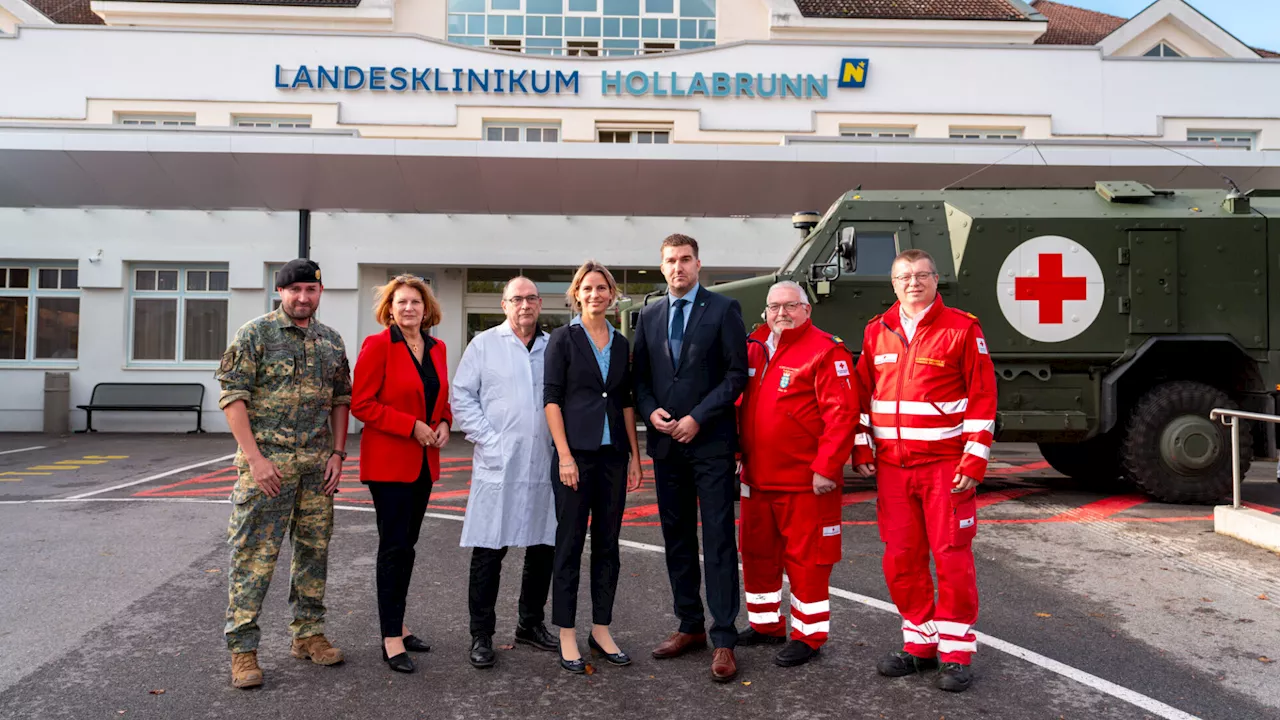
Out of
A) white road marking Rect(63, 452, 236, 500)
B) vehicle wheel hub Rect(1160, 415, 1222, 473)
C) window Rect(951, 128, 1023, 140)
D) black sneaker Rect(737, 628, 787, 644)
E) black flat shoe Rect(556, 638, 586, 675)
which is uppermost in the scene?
window Rect(951, 128, 1023, 140)

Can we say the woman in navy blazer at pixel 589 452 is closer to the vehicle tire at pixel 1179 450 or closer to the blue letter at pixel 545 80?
the vehicle tire at pixel 1179 450

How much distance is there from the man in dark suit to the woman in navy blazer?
6.8 inches

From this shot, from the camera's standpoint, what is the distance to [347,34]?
18.1 metres

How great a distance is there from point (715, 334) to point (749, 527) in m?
0.99

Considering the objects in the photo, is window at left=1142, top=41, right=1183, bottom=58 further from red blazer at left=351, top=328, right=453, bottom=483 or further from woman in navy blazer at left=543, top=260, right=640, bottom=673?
red blazer at left=351, top=328, right=453, bottom=483

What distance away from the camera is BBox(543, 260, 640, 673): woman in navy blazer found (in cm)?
393

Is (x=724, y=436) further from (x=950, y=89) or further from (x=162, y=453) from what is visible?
(x=950, y=89)

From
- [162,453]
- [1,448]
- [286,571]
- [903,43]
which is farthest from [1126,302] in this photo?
[1,448]

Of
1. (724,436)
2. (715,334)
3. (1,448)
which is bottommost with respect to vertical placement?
(1,448)

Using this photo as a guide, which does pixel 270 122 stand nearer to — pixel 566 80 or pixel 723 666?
pixel 566 80

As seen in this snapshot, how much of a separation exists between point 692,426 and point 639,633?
4.28 ft

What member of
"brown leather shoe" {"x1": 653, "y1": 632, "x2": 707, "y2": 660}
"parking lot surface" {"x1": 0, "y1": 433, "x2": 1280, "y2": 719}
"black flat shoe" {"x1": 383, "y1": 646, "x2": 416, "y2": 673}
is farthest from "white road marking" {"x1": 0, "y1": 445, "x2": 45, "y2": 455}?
"brown leather shoe" {"x1": 653, "y1": 632, "x2": 707, "y2": 660}

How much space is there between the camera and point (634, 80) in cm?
1806

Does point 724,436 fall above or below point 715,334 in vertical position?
below
